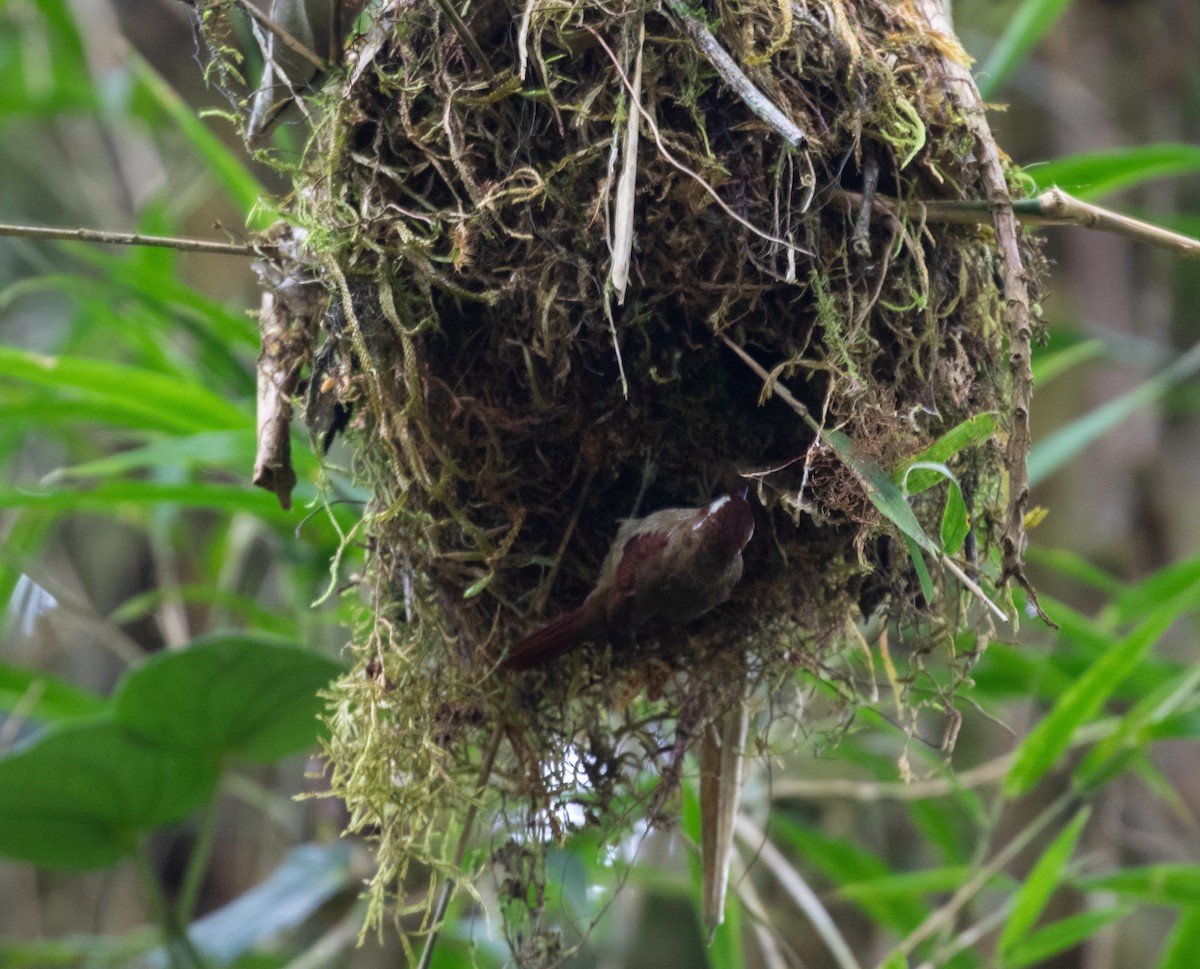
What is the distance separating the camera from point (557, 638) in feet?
3.82

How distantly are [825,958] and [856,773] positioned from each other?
0.44 m

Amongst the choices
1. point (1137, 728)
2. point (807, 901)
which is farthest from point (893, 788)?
point (1137, 728)

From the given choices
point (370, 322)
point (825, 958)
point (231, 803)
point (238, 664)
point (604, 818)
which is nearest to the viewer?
point (370, 322)

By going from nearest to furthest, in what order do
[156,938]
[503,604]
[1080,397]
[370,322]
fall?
[370,322], [503,604], [156,938], [1080,397]

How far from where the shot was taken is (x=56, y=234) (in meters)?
1.05

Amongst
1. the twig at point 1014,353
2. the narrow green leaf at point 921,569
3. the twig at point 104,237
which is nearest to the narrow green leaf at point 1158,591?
the twig at point 1014,353

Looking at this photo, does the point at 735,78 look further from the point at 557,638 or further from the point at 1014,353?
the point at 557,638

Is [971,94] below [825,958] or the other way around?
the other way around

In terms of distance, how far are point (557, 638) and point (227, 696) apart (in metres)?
0.73

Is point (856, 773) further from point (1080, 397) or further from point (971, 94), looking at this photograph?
point (971, 94)

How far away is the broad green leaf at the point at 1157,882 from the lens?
1.78m

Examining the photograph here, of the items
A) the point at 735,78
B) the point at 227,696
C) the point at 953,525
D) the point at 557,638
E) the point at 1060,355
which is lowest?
the point at 227,696

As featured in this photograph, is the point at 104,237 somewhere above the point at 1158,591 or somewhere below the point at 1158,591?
above

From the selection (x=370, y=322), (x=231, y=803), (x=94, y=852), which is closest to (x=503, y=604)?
(x=370, y=322)
